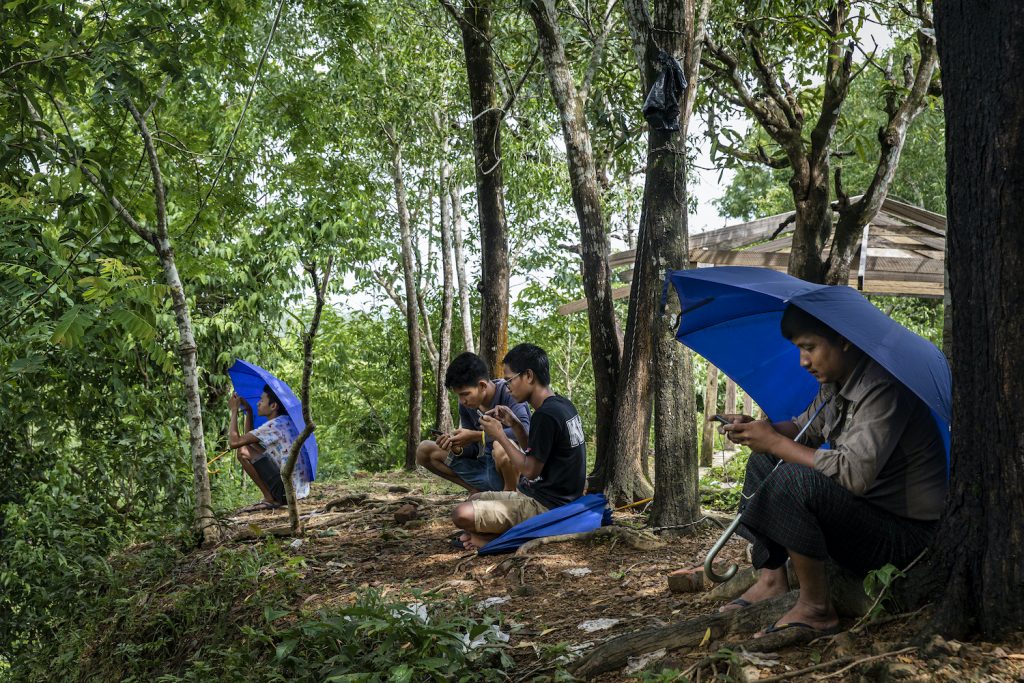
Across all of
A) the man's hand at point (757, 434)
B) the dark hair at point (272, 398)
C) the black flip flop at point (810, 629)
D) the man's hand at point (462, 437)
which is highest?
the dark hair at point (272, 398)

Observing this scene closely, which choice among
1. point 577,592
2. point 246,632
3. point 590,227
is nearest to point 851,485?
point 577,592

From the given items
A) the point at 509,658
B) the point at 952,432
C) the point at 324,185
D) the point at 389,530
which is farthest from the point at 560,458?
the point at 324,185

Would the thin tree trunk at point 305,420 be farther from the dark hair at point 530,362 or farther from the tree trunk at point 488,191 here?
the tree trunk at point 488,191

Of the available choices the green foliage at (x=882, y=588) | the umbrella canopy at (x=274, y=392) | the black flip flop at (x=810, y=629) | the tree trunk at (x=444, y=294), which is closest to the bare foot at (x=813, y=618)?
the black flip flop at (x=810, y=629)

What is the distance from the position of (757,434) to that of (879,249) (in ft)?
22.8

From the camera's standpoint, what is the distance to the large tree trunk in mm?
2643

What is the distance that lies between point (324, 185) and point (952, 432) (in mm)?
6289

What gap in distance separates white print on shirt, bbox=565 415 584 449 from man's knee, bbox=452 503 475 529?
0.75m

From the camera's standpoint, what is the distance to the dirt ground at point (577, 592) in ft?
8.91

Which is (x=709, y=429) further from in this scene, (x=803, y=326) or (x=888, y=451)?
(x=888, y=451)

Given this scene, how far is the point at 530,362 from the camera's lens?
5.82 m

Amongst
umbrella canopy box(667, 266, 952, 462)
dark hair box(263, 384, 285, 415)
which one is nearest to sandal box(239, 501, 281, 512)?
dark hair box(263, 384, 285, 415)

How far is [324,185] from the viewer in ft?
26.5

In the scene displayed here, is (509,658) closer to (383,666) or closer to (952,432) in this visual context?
(383,666)
